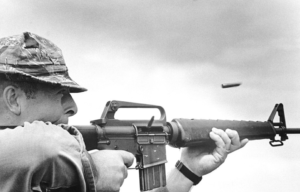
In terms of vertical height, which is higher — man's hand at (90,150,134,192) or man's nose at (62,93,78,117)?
man's nose at (62,93,78,117)

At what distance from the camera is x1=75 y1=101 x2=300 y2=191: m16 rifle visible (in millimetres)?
3074

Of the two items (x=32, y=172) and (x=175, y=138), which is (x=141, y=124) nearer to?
(x=175, y=138)

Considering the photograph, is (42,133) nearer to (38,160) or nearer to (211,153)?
(38,160)

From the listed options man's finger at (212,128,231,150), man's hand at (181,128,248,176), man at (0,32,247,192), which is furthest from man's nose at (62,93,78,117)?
man's finger at (212,128,231,150)

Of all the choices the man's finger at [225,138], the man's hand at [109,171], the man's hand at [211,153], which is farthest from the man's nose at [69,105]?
the man's finger at [225,138]

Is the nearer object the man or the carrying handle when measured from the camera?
the man

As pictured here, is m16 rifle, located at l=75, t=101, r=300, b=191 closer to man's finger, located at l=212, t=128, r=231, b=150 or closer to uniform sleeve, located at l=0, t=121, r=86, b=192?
man's finger, located at l=212, t=128, r=231, b=150

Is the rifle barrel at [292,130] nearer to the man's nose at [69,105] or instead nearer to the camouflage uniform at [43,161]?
the man's nose at [69,105]

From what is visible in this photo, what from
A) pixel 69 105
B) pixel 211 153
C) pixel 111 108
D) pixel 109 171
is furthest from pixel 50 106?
pixel 211 153

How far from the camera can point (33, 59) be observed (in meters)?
2.14

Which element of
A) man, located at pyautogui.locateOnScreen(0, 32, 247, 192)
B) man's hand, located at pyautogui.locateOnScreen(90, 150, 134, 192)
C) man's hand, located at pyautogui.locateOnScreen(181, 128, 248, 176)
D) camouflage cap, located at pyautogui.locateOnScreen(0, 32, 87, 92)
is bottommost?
man's hand, located at pyautogui.locateOnScreen(181, 128, 248, 176)

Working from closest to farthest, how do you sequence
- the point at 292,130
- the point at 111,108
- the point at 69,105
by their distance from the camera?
the point at 69,105 → the point at 111,108 → the point at 292,130

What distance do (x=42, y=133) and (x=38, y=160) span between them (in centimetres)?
11

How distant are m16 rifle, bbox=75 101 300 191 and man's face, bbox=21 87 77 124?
59 cm
